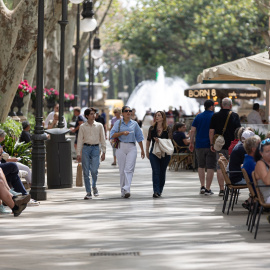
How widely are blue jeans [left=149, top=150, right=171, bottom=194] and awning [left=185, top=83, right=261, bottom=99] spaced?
2034 cm

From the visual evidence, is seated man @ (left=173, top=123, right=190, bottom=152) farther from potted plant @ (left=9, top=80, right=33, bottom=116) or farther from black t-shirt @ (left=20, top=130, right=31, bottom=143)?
black t-shirt @ (left=20, top=130, right=31, bottom=143)

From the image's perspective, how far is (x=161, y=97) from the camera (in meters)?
68.9

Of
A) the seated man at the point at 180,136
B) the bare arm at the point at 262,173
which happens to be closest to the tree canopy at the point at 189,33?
the seated man at the point at 180,136

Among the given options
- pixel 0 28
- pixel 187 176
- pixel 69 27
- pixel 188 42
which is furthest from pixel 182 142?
pixel 188 42

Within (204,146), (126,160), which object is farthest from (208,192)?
(126,160)

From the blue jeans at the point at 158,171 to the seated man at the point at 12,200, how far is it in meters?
3.62

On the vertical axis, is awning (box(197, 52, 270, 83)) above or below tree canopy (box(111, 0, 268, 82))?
below

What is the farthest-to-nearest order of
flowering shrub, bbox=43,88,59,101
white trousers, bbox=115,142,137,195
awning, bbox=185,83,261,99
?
1. awning, bbox=185,83,261,99
2. flowering shrub, bbox=43,88,59,101
3. white trousers, bbox=115,142,137,195

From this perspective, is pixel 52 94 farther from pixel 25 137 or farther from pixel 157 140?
pixel 157 140

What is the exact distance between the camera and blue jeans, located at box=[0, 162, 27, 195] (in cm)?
1409

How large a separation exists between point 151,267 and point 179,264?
32cm

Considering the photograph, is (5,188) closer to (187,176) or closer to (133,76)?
(187,176)

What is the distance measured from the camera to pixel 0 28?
19438 mm

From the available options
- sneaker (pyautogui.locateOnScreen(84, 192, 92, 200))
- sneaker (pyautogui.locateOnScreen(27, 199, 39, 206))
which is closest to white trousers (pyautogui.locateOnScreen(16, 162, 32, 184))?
sneaker (pyautogui.locateOnScreen(84, 192, 92, 200))
